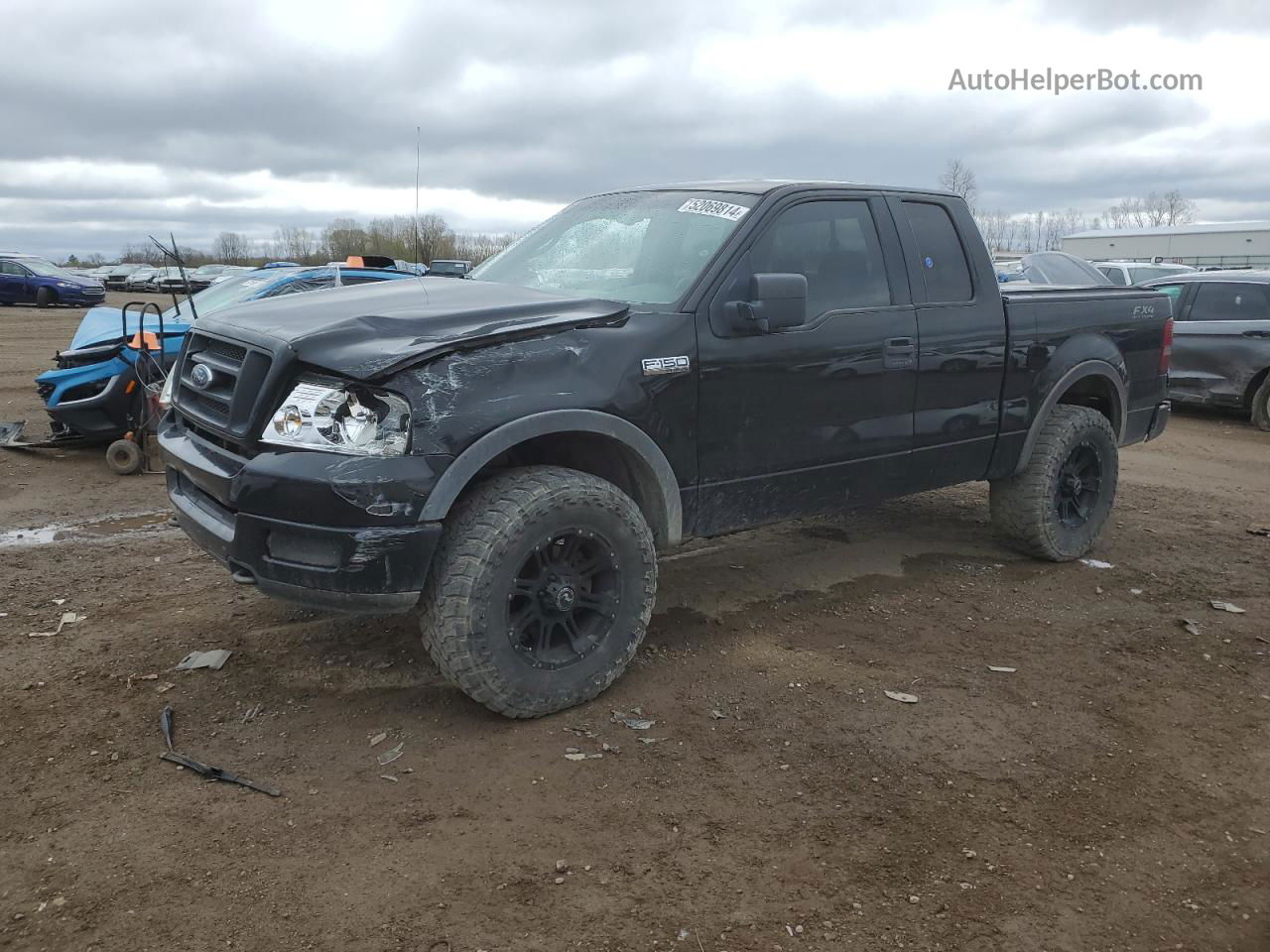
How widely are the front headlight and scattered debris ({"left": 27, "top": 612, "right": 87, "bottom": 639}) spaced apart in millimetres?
1998

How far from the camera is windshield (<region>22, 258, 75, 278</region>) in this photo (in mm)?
29938

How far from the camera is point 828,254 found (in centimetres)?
452

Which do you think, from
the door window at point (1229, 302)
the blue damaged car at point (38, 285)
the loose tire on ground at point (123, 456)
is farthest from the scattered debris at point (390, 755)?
the blue damaged car at point (38, 285)

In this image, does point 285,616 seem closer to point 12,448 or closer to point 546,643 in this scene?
point 546,643

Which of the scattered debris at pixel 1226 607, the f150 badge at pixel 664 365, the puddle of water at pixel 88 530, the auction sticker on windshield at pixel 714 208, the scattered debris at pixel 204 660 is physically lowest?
the scattered debris at pixel 1226 607

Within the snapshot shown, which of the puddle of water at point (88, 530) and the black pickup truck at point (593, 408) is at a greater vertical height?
the black pickup truck at point (593, 408)

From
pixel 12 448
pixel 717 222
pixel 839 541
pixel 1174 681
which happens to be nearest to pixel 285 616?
pixel 717 222

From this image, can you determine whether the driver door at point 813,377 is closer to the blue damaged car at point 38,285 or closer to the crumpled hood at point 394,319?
the crumpled hood at point 394,319

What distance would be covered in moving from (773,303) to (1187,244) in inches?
1980

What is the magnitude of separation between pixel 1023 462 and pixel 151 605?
457cm

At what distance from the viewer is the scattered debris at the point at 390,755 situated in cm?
337

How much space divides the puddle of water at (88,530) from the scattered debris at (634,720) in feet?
12.6

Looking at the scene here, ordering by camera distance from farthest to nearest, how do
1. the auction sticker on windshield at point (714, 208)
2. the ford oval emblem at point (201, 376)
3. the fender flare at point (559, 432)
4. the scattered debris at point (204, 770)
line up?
the auction sticker on windshield at point (714, 208) < the ford oval emblem at point (201, 376) < the fender flare at point (559, 432) < the scattered debris at point (204, 770)

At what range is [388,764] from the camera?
335 centimetres
